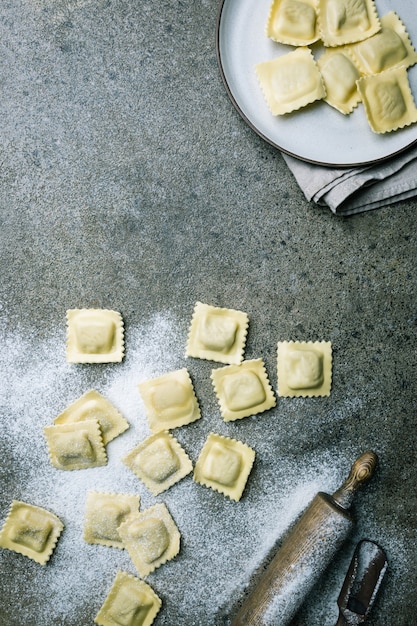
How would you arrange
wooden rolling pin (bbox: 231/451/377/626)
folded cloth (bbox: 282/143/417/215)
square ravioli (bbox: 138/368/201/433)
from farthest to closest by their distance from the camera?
square ravioli (bbox: 138/368/201/433)
folded cloth (bbox: 282/143/417/215)
wooden rolling pin (bbox: 231/451/377/626)

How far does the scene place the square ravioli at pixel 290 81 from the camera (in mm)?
2674

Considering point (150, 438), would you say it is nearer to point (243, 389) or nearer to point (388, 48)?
point (243, 389)

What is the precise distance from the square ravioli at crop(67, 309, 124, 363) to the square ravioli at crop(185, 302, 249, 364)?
0.35 m

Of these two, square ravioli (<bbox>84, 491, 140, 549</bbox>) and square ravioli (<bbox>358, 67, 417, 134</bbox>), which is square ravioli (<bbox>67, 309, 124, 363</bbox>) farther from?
square ravioli (<bbox>358, 67, 417, 134</bbox>)

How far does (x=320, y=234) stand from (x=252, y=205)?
356 millimetres

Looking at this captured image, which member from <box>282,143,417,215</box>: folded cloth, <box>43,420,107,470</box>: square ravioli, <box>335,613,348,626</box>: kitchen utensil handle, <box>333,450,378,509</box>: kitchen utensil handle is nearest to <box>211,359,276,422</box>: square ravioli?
<box>333,450,378,509</box>: kitchen utensil handle

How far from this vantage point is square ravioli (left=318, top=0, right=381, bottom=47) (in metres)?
2.66

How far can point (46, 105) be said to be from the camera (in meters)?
2.91

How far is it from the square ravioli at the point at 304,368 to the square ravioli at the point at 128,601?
114cm

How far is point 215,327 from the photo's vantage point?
282 centimetres

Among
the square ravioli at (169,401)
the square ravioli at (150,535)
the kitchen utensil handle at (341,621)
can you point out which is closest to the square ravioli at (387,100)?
the square ravioli at (169,401)

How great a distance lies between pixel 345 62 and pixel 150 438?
6.43ft

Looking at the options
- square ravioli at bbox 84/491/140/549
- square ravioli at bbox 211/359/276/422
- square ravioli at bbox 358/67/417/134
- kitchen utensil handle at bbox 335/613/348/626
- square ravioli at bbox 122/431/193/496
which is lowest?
kitchen utensil handle at bbox 335/613/348/626

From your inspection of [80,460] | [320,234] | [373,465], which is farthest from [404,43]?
[80,460]
